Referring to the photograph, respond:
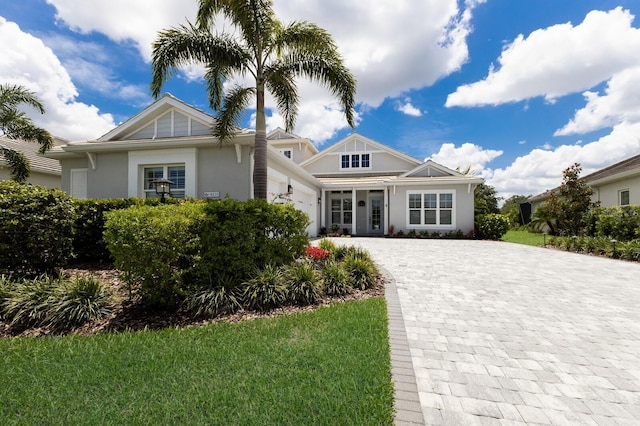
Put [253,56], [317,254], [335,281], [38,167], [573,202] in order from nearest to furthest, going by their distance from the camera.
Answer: [335,281] < [317,254] < [253,56] < [573,202] < [38,167]

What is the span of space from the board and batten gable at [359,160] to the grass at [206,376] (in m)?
18.1

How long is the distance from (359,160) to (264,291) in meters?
17.8

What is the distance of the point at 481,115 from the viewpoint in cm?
1669

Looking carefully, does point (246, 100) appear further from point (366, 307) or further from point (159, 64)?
point (366, 307)

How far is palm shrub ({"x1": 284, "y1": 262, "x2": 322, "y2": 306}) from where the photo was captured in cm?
493

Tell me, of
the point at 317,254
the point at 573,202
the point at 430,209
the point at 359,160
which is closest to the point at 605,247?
the point at 573,202

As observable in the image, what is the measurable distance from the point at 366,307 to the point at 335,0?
8976mm

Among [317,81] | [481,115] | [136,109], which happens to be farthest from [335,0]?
[481,115]

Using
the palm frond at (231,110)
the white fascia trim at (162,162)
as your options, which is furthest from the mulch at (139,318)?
the palm frond at (231,110)

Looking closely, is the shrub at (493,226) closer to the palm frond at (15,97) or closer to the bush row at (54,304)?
the bush row at (54,304)

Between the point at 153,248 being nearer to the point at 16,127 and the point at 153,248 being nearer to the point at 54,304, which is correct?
the point at 54,304

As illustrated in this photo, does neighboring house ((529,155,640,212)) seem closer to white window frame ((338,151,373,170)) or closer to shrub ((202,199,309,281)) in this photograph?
white window frame ((338,151,373,170))

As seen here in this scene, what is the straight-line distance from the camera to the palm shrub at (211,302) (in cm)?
443

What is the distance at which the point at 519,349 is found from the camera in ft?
10.9
